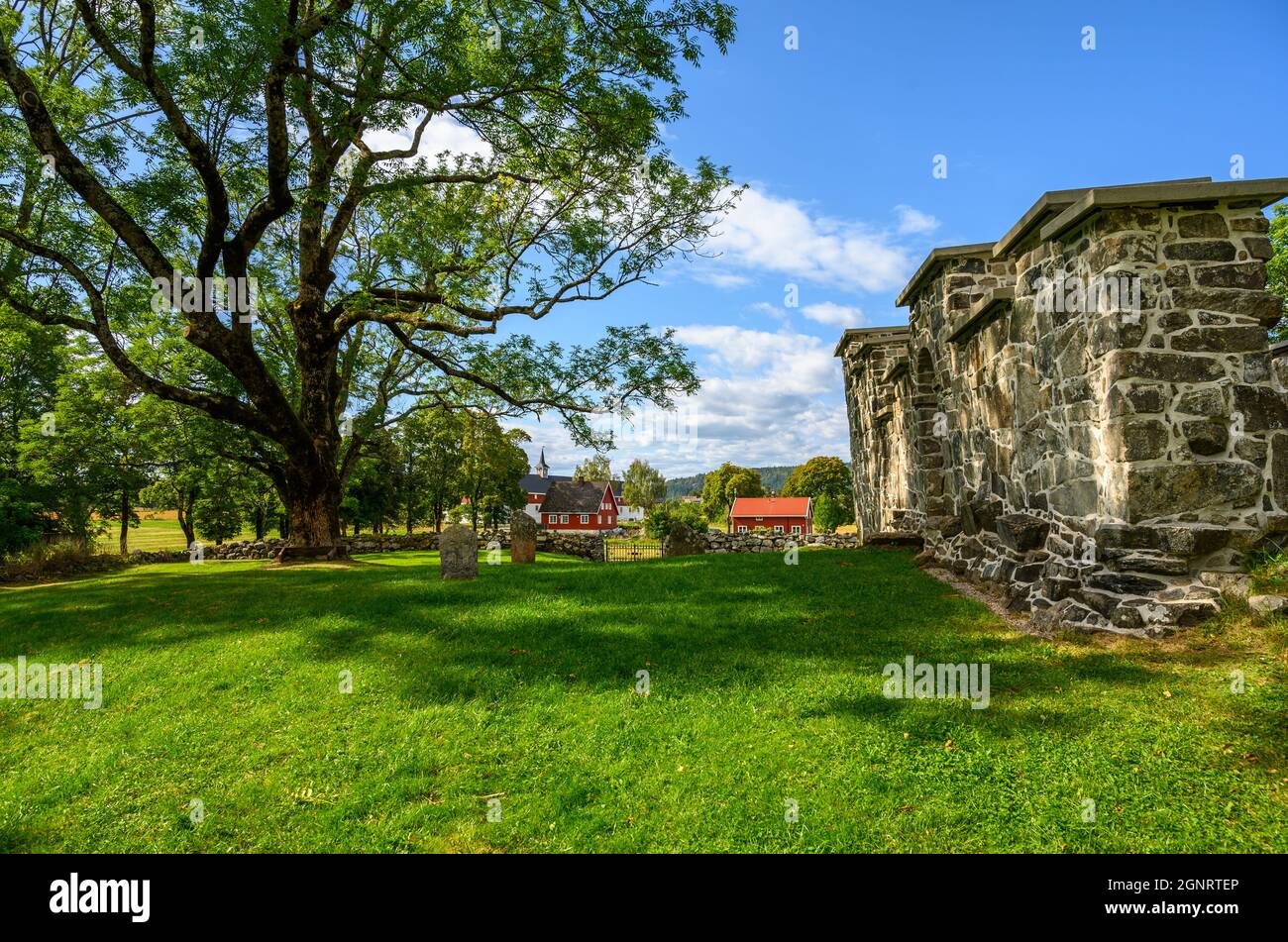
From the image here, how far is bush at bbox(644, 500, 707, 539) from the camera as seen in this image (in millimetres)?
45609

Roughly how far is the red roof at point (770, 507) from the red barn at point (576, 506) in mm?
15228

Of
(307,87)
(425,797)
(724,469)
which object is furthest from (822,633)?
(724,469)

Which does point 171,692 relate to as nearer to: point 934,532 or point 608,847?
point 608,847

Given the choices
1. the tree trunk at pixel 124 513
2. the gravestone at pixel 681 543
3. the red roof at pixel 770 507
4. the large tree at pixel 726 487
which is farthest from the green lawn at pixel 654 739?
the large tree at pixel 726 487

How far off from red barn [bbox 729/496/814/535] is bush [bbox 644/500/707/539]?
4.62 metres

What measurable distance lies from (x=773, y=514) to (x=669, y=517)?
16.4 metres

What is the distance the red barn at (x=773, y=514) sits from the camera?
61.1 m

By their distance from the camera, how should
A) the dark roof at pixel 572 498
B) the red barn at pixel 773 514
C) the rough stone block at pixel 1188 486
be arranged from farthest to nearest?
the dark roof at pixel 572 498 < the red barn at pixel 773 514 < the rough stone block at pixel 1188 486

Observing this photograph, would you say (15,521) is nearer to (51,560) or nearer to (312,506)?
(51,560)

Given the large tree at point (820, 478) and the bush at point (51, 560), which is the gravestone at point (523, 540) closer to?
the bush at point (51, 560)

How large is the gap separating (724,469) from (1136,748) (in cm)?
7670

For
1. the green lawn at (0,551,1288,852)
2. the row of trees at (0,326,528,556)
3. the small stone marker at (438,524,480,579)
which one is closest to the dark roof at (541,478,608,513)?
the row of trees at (0,326,528,556)

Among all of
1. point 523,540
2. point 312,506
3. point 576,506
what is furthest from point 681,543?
point 576,506

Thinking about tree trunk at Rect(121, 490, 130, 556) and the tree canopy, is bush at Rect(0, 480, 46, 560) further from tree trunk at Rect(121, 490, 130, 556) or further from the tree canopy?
the tree canopy
